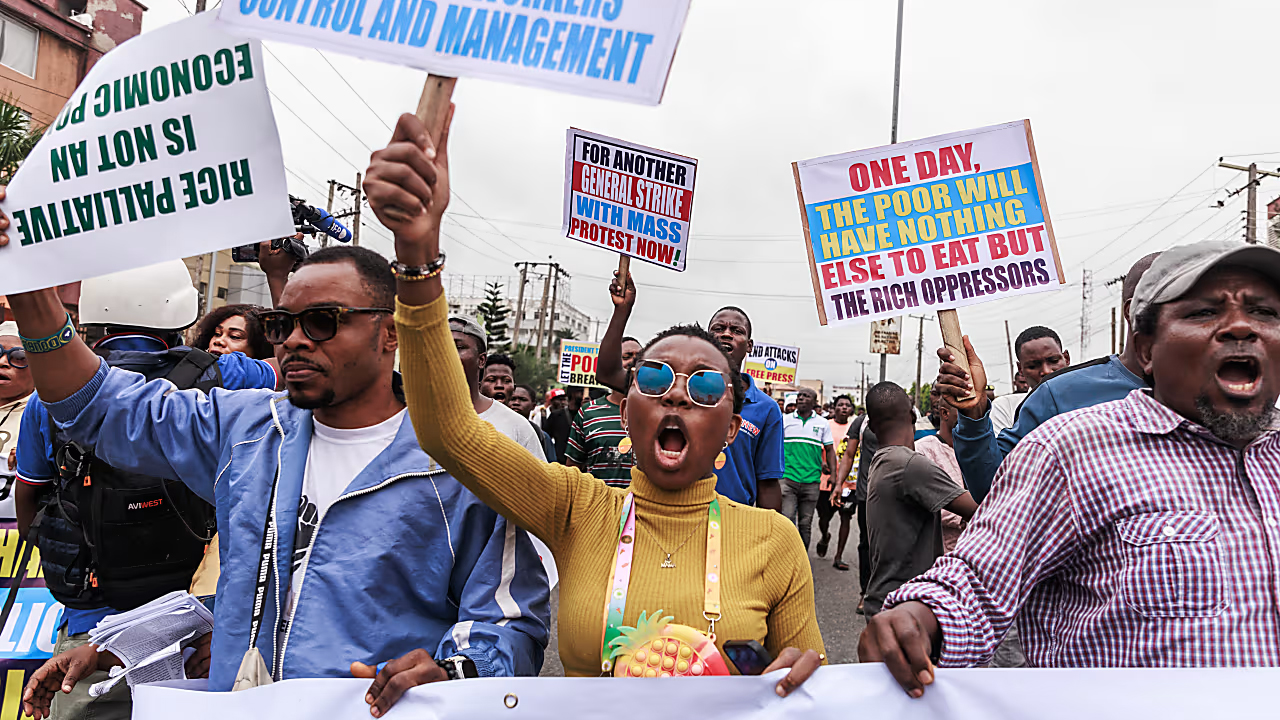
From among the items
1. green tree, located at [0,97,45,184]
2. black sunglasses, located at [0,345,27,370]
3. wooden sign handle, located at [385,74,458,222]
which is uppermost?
green tree, located at [0,97,45,184]

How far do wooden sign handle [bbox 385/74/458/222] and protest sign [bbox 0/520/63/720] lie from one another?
2.93 m

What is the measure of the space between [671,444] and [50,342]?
1462 mm

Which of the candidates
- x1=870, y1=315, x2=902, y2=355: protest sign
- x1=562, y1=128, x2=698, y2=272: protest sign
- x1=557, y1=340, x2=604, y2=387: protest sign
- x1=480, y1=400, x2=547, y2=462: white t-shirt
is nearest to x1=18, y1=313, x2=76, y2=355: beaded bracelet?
x1=480, y1=400, x2=547, y2=462: white t-shirt

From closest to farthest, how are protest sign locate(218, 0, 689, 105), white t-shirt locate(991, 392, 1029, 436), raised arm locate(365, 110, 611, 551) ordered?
raised arm locate(365, 110, 611, 551) < protest sign locate(218, 0, 689, 105) < white t-shirt locate(991, 392, 1029, 436)

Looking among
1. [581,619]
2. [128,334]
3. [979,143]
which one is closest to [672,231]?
[979,143]

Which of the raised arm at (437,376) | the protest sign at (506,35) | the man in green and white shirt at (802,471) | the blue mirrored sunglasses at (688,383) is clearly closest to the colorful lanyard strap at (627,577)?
the raised arm at (437,376)

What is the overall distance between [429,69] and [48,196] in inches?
41.1

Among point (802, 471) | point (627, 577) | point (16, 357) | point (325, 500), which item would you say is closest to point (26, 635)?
point (16, 357)

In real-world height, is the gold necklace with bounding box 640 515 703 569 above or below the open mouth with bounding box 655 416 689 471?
below

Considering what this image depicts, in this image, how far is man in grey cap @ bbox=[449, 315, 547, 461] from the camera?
409cm

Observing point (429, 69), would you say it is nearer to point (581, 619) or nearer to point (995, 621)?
point (581, 619)

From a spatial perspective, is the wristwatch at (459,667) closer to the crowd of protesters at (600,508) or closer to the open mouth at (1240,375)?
the crowd of protesters at (600,508)

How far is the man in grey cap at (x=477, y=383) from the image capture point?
13.4 feet

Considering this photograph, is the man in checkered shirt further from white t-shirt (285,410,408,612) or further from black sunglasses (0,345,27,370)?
black sunglasses (0,345,27,370)
